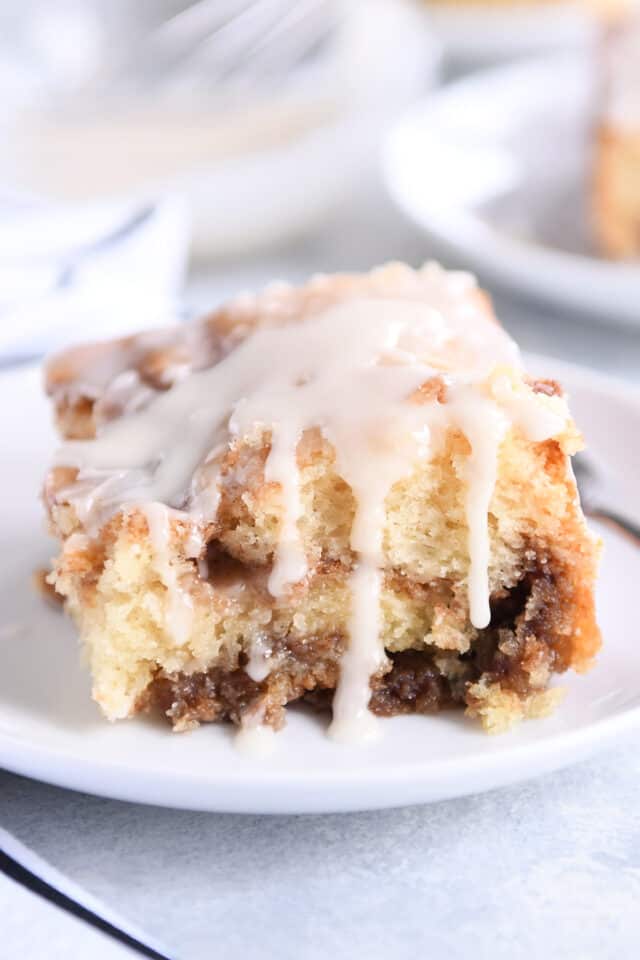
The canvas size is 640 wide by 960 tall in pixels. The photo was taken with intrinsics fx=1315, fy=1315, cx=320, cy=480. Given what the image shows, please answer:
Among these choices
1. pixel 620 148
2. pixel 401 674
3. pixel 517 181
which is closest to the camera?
pixel 401 674

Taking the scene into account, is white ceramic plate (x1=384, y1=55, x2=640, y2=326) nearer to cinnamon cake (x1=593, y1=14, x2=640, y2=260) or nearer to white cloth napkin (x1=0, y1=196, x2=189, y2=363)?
cinnamon cake (x1=593, y1=14, x2=640, y2=260)

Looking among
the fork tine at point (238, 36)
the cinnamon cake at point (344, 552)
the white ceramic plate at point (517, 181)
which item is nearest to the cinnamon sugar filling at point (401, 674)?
the cinnamon cake at point (344, 552)

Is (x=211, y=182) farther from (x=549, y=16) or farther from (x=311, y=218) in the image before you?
(x=549, y=16)

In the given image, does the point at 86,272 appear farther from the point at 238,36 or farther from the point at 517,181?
the point at 238,36

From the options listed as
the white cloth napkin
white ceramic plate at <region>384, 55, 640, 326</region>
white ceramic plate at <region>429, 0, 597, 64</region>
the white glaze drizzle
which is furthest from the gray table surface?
white ceramic plate at <region>429, 0, 597, 64</region>

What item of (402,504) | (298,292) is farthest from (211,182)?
(402,504)

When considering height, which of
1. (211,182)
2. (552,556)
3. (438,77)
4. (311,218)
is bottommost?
(438,77)

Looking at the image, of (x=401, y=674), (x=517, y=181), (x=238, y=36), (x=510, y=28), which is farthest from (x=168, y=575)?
(x=510, y=28)
